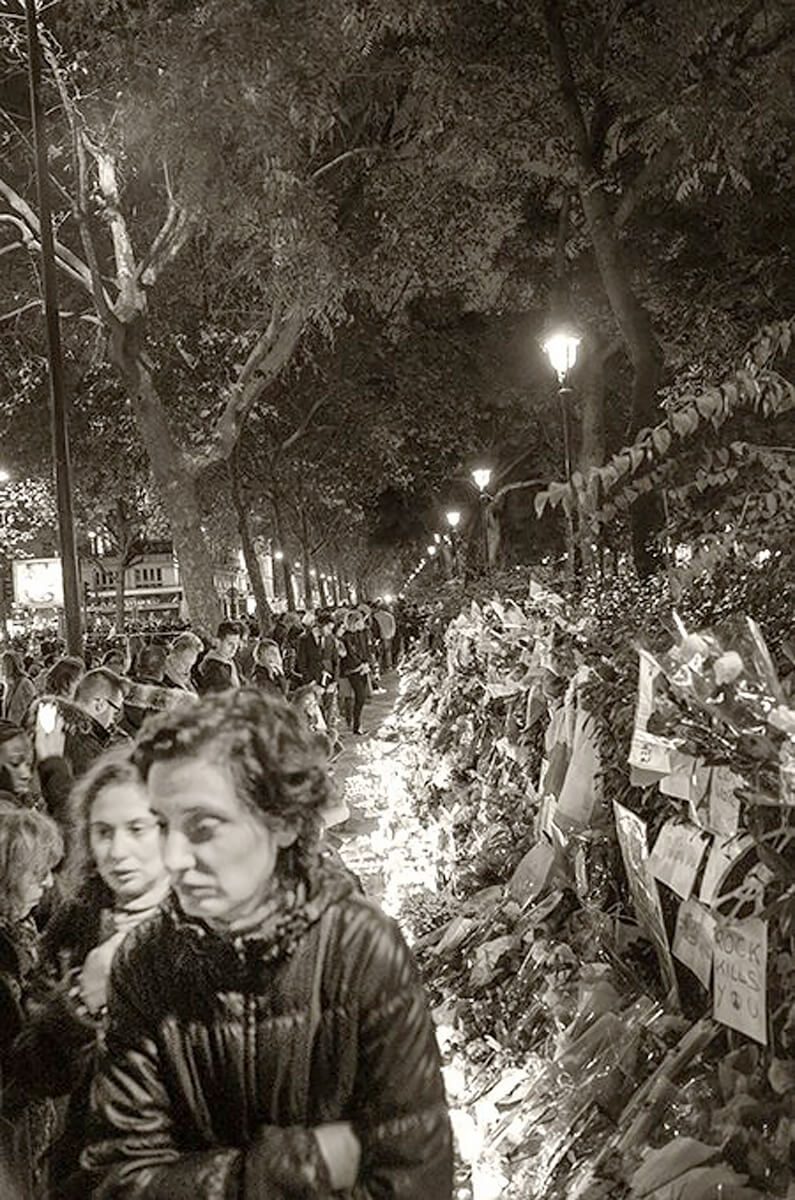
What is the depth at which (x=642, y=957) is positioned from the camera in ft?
15.2

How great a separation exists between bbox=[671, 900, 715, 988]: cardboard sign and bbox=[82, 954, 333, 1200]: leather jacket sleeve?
181cm

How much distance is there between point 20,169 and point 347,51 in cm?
679

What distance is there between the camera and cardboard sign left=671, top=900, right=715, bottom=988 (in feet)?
12.5

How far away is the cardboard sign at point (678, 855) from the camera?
12.8ft

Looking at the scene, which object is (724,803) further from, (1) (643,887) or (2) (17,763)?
(2) (17,763)

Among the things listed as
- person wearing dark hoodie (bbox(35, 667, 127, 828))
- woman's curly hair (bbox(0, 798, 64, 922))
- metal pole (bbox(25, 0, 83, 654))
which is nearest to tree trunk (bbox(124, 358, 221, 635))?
metal pole (bbox(25, 0, 83, 654))

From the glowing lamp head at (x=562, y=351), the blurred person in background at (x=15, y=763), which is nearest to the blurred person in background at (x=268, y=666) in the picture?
the glowing lamp head at (x=562, y=351)

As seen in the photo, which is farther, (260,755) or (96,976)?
(96,976)

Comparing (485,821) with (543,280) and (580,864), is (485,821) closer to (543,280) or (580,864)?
(580,864)

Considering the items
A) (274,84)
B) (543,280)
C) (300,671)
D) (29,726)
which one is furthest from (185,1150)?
(543,280)

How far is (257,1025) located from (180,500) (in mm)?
16934

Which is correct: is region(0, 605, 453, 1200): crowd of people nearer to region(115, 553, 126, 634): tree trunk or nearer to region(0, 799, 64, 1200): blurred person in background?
region(0, 799, 64, 1200): blurred person in background

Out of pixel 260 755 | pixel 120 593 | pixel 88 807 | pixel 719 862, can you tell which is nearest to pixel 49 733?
pixel 88 807

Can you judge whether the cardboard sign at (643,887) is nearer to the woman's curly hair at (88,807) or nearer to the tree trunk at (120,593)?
the woman's curly hair at (88,807)
